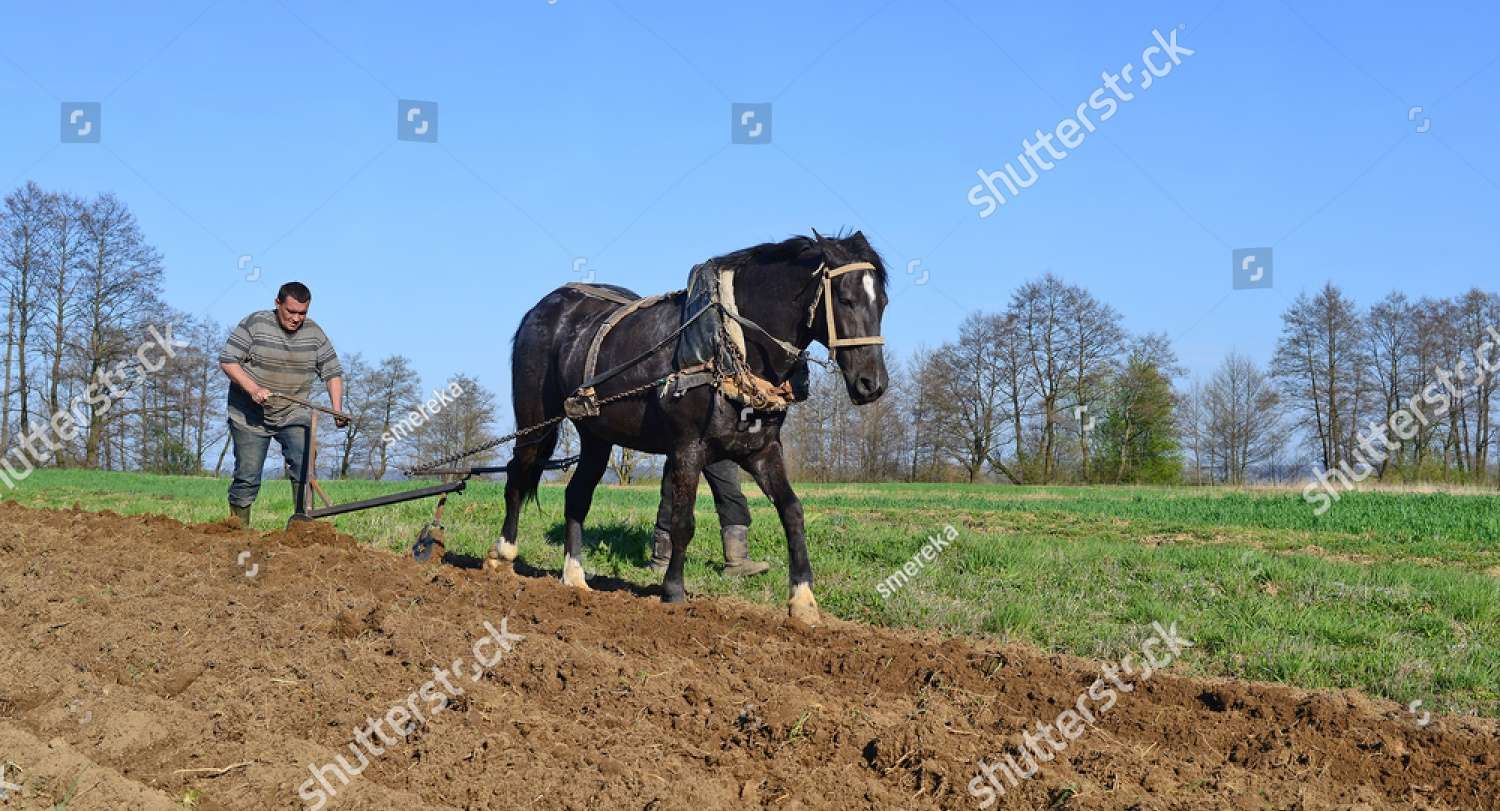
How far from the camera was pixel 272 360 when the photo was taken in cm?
908

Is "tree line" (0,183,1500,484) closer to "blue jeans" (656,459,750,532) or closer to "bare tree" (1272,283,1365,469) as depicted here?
"bare tree" (1272,283,1365,469)

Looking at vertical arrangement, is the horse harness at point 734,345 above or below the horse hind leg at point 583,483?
above

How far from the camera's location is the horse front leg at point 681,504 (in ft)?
23.1

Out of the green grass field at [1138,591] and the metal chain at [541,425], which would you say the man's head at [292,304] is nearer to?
the metal chain at [541,425]

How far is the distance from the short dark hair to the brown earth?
308 centimetres

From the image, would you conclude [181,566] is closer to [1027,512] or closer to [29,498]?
[29,498]

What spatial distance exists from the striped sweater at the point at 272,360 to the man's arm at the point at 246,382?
83 mm

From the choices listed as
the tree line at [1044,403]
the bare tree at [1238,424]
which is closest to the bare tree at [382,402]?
the tree line at [1044,403]

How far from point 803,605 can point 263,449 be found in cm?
489

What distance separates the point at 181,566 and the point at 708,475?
144 inches

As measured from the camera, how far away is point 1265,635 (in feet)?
21.7

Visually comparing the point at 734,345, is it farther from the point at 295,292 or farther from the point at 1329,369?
the point at 1329,369

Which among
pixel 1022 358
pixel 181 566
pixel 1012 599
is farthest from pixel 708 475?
pixel 1022 358

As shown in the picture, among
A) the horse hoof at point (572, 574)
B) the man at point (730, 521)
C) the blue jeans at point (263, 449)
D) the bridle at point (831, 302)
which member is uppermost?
the bridle at point (831, 302)
